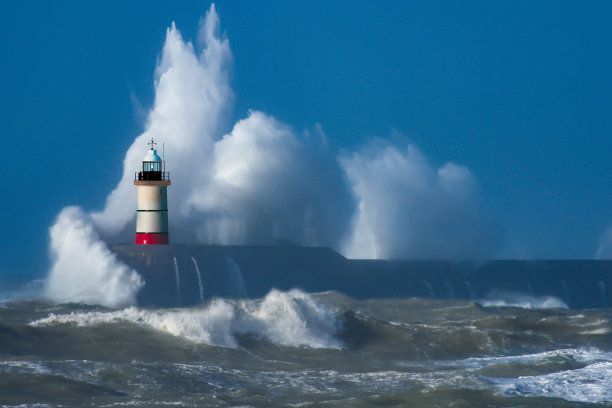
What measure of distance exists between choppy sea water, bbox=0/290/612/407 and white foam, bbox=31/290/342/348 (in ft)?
0.09

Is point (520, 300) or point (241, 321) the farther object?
point (520, 300)

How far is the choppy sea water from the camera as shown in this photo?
13.1 meters

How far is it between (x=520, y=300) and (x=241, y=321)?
19486 millimetres

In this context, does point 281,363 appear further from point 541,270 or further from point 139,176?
point 541,270

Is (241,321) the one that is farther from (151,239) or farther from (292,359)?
(151,239)

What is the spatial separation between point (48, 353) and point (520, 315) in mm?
14505

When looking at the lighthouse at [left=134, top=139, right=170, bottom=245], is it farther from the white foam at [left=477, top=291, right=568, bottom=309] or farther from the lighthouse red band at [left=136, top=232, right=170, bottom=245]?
the white foam at [left=477, top=291, right=568, bottom=309]

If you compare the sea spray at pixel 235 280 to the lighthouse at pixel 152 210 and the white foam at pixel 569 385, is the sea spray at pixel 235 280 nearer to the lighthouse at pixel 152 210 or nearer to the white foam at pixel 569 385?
the lighthouse at pixel 152 210

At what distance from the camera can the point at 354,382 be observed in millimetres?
14609

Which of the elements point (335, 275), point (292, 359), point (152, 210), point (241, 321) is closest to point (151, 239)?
point (152, 210)

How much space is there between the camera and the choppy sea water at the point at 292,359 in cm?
1313

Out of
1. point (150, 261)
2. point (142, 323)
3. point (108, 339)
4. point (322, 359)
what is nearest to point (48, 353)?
point (108, 339)

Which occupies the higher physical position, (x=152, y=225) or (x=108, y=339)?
(x=152, y=225)

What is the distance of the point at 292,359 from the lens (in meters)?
17.6
